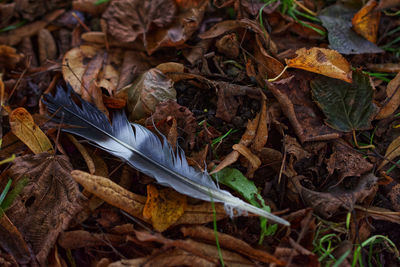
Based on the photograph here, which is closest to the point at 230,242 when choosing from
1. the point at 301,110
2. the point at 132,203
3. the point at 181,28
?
the point at 132,203

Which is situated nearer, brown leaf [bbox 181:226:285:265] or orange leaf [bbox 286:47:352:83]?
brown leaf [bbox 181:226:285:265]

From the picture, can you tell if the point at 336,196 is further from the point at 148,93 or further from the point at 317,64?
the point at 148,93

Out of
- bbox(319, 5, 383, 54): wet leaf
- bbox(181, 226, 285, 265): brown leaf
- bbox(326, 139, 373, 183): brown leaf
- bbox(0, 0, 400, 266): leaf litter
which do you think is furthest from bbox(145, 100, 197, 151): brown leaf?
bbox(319, 5, 383, 54): wet leaf

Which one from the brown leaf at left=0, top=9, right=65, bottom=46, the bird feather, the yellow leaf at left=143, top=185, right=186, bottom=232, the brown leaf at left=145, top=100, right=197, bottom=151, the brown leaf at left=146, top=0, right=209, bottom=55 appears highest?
the brown leaf at left=146, top=0, right=209, bottom=55

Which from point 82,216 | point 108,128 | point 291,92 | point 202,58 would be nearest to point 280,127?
point 291,92

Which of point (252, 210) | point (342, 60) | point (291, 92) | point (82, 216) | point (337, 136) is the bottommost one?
point (82, 216)

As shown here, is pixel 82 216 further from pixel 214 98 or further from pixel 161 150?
pixel 214 98

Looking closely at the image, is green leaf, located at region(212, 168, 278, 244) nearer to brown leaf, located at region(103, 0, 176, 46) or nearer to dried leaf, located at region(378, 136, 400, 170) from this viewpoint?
dried leaf, located at region(378, 136, 400, 170)

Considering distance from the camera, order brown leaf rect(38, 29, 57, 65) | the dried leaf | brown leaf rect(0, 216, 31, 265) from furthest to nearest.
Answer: brown leaf rect(38, 29, 57, 65)
the dried leaf
brown leaf rect(0, 216, 31, 265)
